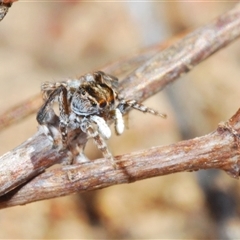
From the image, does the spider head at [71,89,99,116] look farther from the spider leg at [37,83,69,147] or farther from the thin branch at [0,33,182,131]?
the thin branch at [0,33,182,131]

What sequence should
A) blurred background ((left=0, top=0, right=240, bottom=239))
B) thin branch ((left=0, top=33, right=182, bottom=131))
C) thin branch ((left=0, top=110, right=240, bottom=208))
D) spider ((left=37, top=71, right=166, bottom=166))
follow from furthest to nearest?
blurred background ((left=0, top=0, right=240, bottom=239)) < thin branch ((left=0, top=33, right=182, bottom=131)) < spider ((left=37, top=71, right=166, bottom=166)) < thin branch ((left=0, top=110, right=240, bottom=208))

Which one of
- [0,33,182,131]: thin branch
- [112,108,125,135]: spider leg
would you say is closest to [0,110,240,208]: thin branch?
[112,108,125,135]: spider leg

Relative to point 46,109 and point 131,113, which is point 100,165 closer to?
point 46,109

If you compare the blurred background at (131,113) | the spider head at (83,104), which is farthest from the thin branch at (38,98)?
the spider head at (83,104)

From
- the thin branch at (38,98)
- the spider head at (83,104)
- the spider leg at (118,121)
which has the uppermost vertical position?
the thin branch at (38,98)

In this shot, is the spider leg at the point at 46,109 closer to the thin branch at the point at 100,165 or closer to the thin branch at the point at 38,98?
the thin branch at the point at 100,165

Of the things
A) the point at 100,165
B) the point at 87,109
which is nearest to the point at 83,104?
the point at 87,109
